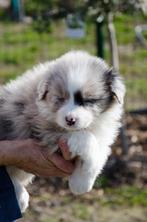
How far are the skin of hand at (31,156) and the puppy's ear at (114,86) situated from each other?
379 millimetres

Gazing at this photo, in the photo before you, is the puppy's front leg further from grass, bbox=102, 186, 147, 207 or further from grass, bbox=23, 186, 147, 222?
grass, bbox=102, 186, 147, 207

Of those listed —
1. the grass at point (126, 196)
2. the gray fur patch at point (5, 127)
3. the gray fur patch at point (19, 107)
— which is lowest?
the grass at point (126, 196)

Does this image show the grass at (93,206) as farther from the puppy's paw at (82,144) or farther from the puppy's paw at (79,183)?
the puppy's paw at (82,144)

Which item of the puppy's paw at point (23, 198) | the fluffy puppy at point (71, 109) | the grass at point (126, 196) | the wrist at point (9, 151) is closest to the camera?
the fluffy puppy at point (71, 109)

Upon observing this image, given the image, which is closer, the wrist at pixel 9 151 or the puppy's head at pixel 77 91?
the puppy's head at pixel 77 91

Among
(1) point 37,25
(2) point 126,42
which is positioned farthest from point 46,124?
(2) point 126,42

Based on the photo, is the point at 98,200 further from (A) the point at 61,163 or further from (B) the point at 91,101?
(B) the point at 91,101

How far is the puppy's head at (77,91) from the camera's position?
3.38 meters

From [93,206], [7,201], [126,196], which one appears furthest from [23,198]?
A: [126,196]

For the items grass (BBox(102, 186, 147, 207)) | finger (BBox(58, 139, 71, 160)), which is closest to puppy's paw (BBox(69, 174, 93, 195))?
Result: finger (BBox(58, 139, 71, 160))

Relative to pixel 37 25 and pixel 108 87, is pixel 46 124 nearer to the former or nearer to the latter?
pixel 108 87

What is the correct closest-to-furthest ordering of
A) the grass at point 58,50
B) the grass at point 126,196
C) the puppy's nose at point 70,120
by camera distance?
the puppy's nose at point 70,120
the grass at point 126,196
the grass at point 58,50

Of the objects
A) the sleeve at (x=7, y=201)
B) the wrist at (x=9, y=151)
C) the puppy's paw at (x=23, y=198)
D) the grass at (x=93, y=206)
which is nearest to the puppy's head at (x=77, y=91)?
the wrist at (x=9, y=151)

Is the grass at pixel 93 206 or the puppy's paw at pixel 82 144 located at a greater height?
the puppy's paw at pixel 82 144
